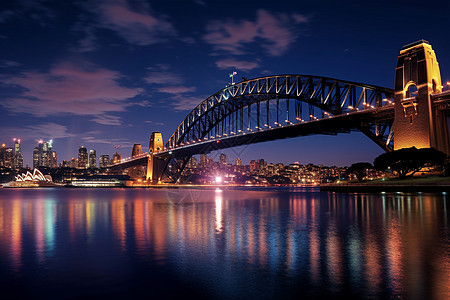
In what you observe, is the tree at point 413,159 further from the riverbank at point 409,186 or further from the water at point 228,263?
the water at point 228,263

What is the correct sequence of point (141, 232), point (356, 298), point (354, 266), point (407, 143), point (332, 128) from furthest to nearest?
point (332, 128) → point (407, 143) → point (141, 232) → point (354, 266) → point (356, 298)

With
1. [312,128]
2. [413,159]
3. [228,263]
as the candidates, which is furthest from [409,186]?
[228,263]

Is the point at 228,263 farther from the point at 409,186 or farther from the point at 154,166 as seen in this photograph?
the point at 154,166

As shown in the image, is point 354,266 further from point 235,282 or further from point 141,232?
point 141,232

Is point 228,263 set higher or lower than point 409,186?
lower

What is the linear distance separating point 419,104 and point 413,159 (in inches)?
317

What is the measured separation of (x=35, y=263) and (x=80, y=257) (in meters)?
1.32

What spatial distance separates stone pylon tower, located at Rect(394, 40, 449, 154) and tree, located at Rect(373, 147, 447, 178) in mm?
2496

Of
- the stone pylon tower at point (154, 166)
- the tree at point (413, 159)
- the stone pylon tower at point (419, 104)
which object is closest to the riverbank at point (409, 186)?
the tree at point (413, 159)

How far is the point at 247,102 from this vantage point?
10175 cm

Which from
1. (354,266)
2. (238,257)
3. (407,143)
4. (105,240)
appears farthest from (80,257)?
(407,143)

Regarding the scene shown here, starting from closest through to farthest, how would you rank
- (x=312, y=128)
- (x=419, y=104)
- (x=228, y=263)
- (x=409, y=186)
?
(x=228, y=263) → (x=409, y=186) → (x=419, y=104) → (x=312, y=128)

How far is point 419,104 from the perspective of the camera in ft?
168

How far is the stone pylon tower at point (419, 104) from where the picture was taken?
1976 inches
